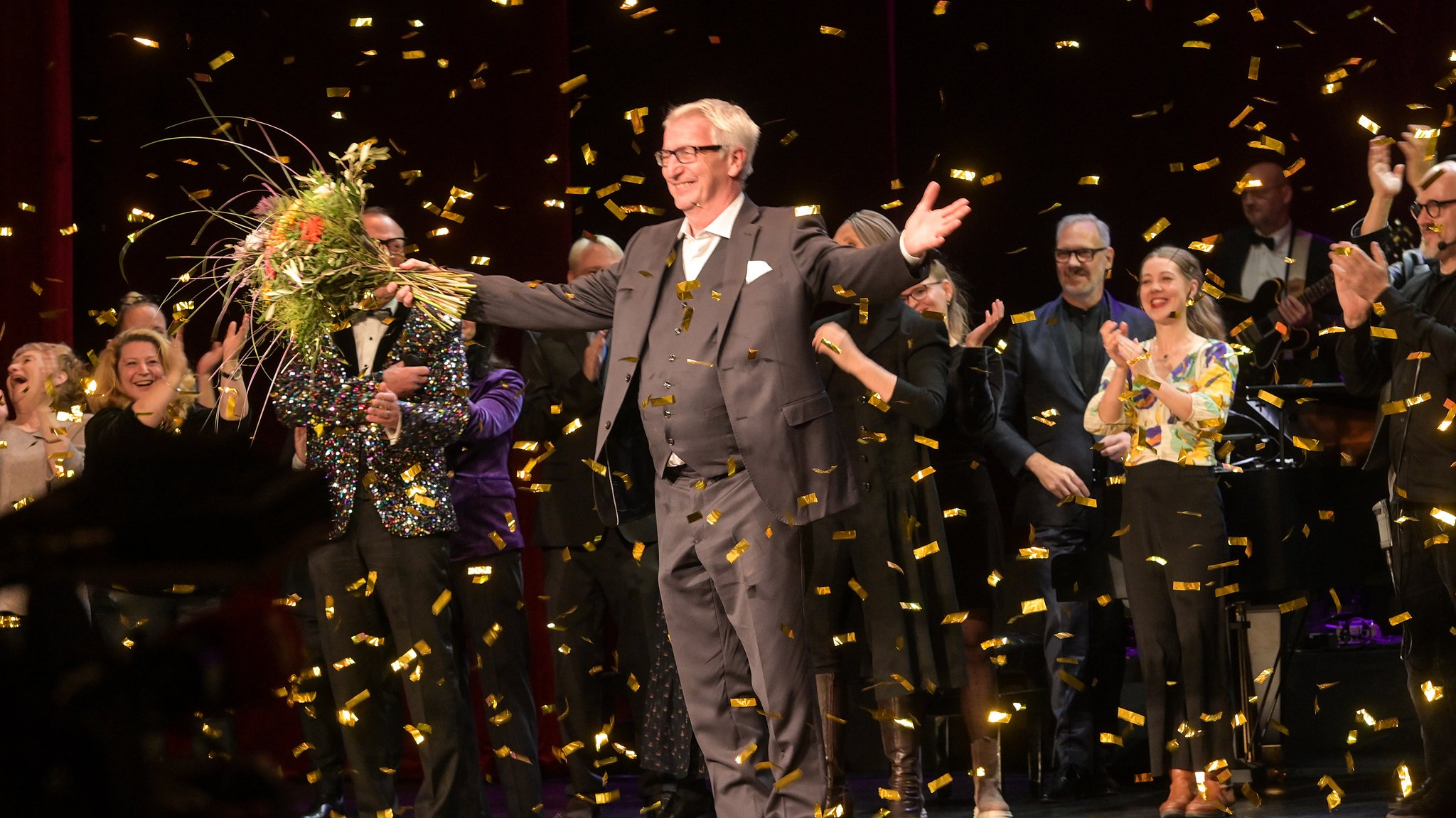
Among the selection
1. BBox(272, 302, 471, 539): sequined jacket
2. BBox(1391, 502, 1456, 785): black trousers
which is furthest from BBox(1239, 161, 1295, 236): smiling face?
BBox(272, 302, 471, 539): sequined jacket

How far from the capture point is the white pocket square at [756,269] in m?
3.63

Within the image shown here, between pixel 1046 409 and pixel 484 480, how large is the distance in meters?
2.07

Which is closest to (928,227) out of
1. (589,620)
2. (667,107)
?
(589,620)

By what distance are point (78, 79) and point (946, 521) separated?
4.18 m

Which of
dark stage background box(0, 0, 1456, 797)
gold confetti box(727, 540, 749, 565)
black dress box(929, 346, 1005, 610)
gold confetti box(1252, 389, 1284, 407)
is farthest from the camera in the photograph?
dark stage background box(0, 0, 1456, 797)

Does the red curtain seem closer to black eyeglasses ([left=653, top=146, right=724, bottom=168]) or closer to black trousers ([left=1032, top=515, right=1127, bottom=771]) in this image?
black eyeglasses ([left=653, top=146, right=724, bottom=168])

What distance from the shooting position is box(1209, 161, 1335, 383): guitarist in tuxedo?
5957mm

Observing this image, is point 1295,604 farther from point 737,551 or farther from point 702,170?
point 702,170

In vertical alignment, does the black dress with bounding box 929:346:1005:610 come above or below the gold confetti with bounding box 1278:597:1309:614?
above

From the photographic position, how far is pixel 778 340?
11.7ft

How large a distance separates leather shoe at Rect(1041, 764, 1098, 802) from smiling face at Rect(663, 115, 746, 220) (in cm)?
261

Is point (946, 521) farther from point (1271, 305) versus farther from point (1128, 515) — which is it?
point (1271, 305)

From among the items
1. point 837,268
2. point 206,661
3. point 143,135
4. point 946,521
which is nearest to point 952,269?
point 946,521

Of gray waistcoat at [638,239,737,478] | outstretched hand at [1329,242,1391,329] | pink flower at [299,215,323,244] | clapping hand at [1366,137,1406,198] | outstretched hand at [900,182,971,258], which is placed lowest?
gray waistcoat at [638,239,737,478]
